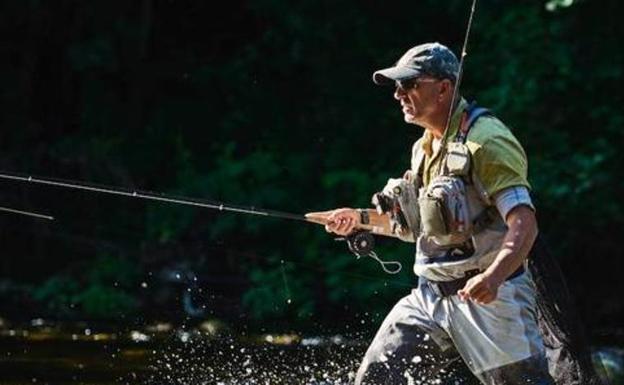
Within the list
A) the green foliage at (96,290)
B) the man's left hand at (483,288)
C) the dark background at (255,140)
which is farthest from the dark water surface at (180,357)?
the green foliage at (96,290)

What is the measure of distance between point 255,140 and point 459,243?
8682mm

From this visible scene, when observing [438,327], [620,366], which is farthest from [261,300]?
[438,327]

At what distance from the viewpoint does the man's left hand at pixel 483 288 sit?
4164 mm

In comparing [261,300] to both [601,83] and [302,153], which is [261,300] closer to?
[302,153]

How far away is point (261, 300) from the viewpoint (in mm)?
11234

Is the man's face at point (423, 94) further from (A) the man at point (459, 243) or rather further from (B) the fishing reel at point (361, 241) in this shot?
(B) the fishing reel at point (361, 241)

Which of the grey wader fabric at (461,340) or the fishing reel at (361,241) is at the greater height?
the fishing reel at (361,241)

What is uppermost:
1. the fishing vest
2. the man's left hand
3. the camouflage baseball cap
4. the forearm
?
the camouflage baseball cap

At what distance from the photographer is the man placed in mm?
4320

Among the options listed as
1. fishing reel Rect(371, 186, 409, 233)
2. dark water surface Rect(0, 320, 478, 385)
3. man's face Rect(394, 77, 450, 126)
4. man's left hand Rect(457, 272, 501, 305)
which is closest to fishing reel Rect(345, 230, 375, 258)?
fishing reel Rect(371, 186, 409, 233)

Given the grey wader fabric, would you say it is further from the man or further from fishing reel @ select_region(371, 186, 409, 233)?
fishing reel @ select_region(371, 186, 409, 233)

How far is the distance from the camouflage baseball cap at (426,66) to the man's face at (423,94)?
0.02 metres

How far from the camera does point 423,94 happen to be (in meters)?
4.56

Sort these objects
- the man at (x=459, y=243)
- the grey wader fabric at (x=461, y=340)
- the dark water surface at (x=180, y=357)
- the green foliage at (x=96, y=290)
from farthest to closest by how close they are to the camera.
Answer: the green foliage at (x=96, y=290) → the dark water surface at (x=180, y=357) → the grey wader fabric at (x=461, y=340) → the man at (x=459, y=243)
